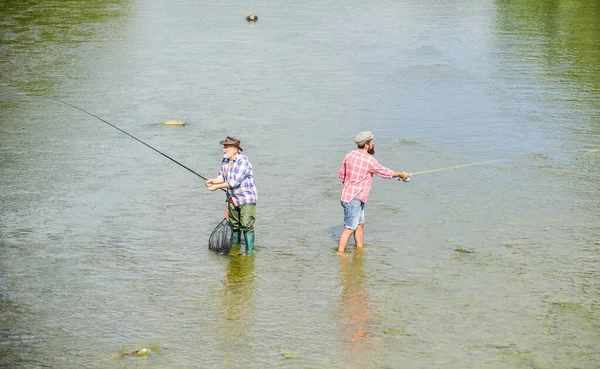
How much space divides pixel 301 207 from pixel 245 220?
2.10 metres

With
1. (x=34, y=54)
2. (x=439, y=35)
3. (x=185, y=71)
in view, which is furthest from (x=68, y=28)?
(x=439, y=35)

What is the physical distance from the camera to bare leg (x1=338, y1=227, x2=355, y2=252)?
10.8 m

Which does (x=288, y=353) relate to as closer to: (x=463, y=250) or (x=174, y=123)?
(x=463, y=250)

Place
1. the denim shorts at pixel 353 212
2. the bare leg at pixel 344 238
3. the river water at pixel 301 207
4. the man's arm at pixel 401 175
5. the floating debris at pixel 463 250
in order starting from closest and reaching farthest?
the river water at pixel 301 207 → the man's arm at pixel 401 175 → the denim shorts at pixel 353 212 → the bare leg at pixel 344 238 → the floating debris at pixel 463 250

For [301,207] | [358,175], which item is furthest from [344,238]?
[301,207]

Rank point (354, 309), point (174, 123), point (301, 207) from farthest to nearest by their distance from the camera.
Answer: point (174, 123)
point (301, 207)
point (354, 309)

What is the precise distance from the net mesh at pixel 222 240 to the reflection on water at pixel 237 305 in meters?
0.12

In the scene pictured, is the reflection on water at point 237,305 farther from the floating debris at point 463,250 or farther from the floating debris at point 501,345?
the floating debris at point 463,250

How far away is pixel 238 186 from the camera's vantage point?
10648 mm

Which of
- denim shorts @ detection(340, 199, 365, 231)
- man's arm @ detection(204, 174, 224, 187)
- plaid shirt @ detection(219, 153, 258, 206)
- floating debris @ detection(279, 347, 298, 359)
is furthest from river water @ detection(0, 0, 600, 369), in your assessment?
man's arm @ detection(204, 174, 224, 187)

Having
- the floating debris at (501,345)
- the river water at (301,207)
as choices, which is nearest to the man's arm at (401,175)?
the river water at (301,207)

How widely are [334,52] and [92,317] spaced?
1723cm

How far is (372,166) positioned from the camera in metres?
10.7

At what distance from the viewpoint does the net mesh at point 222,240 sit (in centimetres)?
1088
